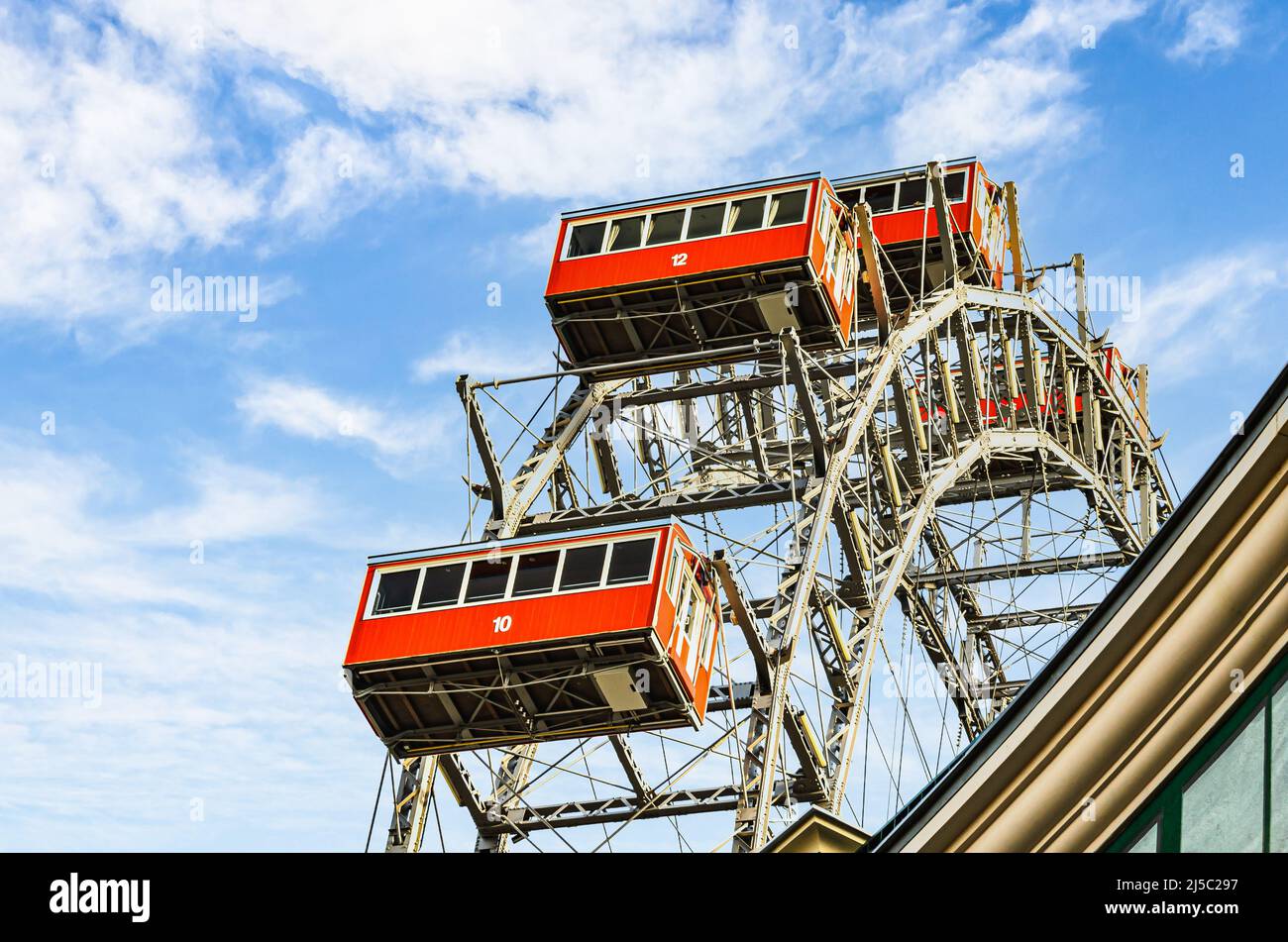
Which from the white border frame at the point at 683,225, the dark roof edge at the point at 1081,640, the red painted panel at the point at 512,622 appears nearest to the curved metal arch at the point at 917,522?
the red painted panel at the point at 512,622

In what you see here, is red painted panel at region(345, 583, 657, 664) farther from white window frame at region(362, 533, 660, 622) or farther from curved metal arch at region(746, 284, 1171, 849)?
curved metal arch at region(746, 284, 1171, 849)

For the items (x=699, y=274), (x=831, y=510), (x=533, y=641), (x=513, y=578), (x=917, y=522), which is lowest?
(x=533, y=641)

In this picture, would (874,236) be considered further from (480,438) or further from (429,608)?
(429,608)

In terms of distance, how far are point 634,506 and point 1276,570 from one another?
84.2 feet

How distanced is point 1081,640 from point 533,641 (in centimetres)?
1776

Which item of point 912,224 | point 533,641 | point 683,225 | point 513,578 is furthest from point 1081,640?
point 912,224

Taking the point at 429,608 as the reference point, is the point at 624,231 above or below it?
above

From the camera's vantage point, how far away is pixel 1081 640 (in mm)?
11305

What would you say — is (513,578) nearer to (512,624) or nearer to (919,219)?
(512,624)

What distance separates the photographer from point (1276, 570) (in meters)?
10.4

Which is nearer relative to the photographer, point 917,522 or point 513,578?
point 513,578

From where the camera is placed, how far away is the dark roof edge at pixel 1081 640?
34.3 feet

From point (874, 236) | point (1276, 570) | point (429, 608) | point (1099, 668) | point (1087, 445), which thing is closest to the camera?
point (1276, 570)
